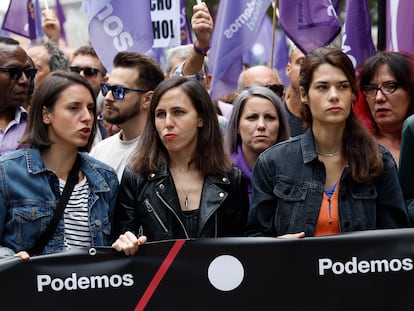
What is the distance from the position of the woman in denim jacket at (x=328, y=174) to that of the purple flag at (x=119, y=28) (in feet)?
8.57

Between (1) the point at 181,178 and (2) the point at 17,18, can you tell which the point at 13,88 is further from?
(2) the point at 17,18

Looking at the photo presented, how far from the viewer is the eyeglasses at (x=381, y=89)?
6.03 meters

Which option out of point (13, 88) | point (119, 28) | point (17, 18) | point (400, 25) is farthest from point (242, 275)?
point (17, 18)

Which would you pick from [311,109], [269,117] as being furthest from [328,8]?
[311,109]

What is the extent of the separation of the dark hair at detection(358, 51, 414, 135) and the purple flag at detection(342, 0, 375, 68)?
3.06 feet

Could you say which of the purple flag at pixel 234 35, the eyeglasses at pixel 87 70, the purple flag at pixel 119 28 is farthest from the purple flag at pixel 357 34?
the eyeglasses at pixel 87 70

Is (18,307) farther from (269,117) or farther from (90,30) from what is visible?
(90,30)

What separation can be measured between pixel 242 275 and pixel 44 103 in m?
1.58

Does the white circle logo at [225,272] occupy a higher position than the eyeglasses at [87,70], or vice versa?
the eyeglasses at [87,70]

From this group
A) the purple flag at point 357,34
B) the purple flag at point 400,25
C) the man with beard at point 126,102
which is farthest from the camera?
the purple flag at point 357,34

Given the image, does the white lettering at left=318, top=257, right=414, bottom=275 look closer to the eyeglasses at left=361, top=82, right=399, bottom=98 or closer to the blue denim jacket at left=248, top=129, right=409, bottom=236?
the blue denim jacket at left=248, top=129, right=409, bottom=236

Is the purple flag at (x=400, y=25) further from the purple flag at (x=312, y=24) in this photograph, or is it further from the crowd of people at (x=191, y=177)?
the crowd of people at (x=191, y=177)

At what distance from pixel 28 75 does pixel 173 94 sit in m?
1.73

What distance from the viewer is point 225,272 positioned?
15.1 ft
